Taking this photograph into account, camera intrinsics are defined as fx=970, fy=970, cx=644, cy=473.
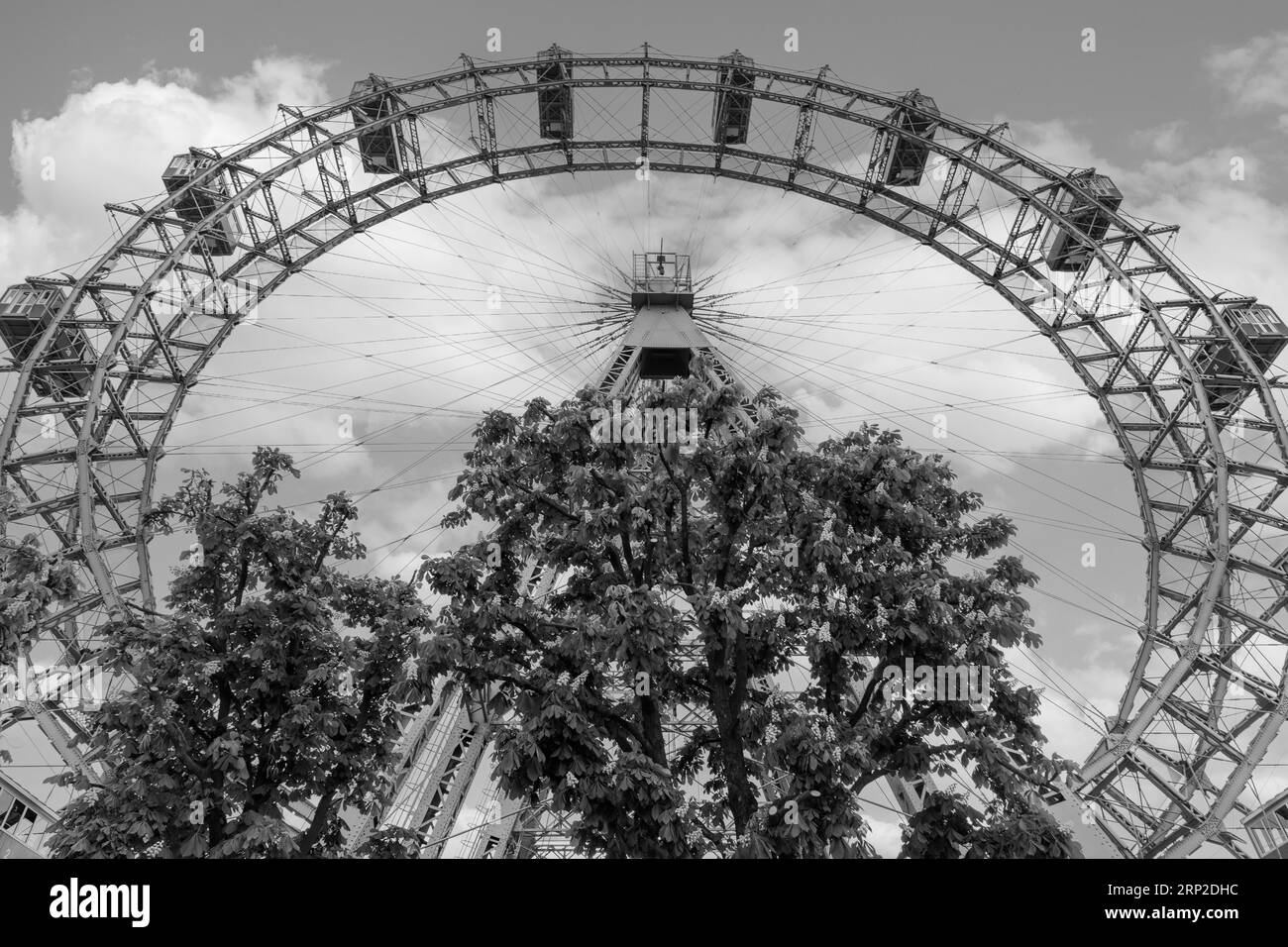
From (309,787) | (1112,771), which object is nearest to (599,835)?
(309,787)

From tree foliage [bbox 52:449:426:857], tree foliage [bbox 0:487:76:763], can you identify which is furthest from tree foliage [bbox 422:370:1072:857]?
tree foliage [bbox 0:487:76:763]

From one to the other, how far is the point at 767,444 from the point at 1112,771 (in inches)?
852

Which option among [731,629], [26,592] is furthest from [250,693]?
[731,629]

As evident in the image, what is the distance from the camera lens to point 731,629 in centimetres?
1436

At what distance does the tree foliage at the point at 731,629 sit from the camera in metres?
13.7

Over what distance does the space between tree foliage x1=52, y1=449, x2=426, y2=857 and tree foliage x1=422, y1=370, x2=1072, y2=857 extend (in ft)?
7.67

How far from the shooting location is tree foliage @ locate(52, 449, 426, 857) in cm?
1559

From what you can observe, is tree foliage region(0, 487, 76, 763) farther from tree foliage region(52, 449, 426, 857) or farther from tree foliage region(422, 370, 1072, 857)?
tree foliage region(422, 370, 1072, 857)

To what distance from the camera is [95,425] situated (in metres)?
30.3

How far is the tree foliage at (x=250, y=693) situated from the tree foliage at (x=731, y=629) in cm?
234

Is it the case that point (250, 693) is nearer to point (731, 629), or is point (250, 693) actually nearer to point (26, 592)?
point (26, 592)

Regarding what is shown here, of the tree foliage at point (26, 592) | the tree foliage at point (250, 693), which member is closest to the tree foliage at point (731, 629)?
the tree foliage at point (250, 693)

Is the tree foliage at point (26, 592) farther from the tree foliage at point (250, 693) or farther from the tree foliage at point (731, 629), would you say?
the tree foliage at point (731, 629)

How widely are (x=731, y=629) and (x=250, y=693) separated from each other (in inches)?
343
